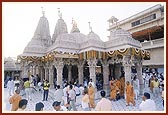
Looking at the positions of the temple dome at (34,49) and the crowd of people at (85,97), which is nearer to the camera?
the crowd of people at (85,97)

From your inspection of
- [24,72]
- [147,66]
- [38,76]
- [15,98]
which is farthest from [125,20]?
[15,98]

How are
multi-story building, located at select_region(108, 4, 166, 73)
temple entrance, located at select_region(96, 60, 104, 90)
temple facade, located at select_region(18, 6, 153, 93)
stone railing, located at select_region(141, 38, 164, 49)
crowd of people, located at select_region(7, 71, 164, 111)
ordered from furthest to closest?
multi-story building, located at select_region(108, 4, 166, 73) → stone railing, located at select_region(141, 38, 164, 49) → temple entrance, located at select_region(96, 60, 104, 90) → temple facade, located at select_region(18, 6, 153, 93) → crowd of people, located at select_region(7, 71, 164, 111)

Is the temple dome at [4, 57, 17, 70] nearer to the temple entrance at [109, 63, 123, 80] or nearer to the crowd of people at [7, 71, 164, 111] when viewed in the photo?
the crowd of people at [7, 71, 164, 111]

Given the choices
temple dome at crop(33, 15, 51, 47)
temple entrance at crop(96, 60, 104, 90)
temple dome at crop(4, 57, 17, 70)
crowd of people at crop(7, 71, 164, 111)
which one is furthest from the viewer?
temple dome at crop(4, 57, 17, 70)

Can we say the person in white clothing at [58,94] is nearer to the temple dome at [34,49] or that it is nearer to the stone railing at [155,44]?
the temple dome at [34,49]

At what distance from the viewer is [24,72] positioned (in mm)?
13102

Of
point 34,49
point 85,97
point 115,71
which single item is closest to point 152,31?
point 115,71

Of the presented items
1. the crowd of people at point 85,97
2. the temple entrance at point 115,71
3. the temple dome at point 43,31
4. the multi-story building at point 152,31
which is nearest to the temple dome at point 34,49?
the temple dome at point 43,31

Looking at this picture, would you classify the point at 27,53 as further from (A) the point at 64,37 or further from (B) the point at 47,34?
(B) the point at 47,34

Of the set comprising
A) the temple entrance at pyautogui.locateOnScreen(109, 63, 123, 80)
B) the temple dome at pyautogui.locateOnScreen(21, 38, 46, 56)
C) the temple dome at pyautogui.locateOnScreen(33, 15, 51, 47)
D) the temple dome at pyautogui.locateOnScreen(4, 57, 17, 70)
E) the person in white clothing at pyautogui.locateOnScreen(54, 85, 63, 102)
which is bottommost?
the person in white clothing at pyautogui.locateOnScreen(54, 85, 63, 102)

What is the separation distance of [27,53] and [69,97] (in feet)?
22.7

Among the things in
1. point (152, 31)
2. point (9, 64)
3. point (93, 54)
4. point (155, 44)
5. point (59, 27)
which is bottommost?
point (9, 64)

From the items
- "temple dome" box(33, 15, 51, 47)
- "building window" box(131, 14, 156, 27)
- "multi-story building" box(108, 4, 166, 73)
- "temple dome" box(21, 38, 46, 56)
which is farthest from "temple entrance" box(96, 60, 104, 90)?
"building window" box(131, 14, 156, 27)

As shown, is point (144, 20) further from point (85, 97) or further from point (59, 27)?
point (85, 97)
